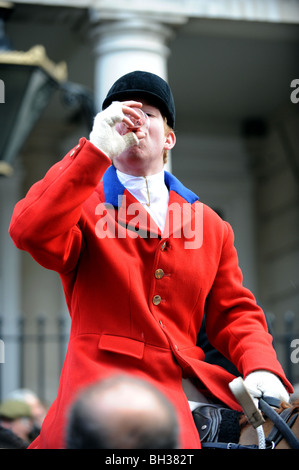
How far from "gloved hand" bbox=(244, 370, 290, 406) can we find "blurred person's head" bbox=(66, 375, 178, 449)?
104 cm

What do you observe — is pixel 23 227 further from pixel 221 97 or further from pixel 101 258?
pixel 221 97

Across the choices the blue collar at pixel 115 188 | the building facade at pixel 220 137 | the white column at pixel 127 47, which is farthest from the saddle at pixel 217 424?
the building facade at pixel 220 137

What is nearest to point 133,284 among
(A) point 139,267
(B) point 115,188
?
(A) point 139,267

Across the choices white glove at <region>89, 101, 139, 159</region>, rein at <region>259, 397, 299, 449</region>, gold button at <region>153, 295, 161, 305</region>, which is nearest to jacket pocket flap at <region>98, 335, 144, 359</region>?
gold button at <region>153, 295, 161, 305</region>

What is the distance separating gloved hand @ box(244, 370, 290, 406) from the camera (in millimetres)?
2568

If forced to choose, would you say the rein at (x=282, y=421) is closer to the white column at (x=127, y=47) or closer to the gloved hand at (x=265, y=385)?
the gloved hand at (x=265, y=385)

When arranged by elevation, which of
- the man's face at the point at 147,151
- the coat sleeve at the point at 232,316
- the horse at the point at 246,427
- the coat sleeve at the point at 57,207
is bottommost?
the horse at the point at 246,427

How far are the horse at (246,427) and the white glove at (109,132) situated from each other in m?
0.81

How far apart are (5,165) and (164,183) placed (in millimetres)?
2828

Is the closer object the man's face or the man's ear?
the man's face

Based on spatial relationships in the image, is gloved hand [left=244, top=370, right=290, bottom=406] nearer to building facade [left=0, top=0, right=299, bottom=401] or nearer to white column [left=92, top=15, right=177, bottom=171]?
white column [left=92, top=15, right=177, bottom=171]

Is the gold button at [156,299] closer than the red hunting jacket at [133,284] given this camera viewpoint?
No

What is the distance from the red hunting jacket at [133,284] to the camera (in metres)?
2.47

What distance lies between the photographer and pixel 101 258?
2611 millimetres
